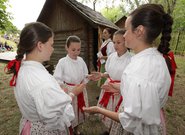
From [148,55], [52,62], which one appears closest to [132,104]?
[148,55]

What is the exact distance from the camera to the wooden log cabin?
8922 mm

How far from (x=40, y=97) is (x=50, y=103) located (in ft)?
0.34

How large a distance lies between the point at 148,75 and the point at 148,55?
0.78 ft

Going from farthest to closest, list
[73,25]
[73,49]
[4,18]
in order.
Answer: [73,25] → [4,18] → [73,49]

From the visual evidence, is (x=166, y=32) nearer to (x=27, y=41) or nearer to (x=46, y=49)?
(x=46, y=49)

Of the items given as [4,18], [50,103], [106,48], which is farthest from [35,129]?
[4,18]

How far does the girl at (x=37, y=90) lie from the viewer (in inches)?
56.4

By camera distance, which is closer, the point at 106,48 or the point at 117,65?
the point at 117,65

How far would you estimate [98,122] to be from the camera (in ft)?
13.4

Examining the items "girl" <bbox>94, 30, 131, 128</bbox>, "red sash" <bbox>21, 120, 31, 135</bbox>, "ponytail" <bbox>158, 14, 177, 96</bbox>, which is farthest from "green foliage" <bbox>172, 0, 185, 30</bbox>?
"red sash" <bbox>21, 120, 31, 135</bbox>

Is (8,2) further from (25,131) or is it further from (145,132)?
(145,132)

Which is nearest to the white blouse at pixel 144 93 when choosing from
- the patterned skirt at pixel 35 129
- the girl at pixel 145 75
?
the girl at pixel 145 75

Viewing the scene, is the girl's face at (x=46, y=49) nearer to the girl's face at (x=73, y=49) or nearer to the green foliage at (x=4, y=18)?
the girl's face at (x=73, y=49)

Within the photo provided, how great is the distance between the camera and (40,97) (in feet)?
4.62
